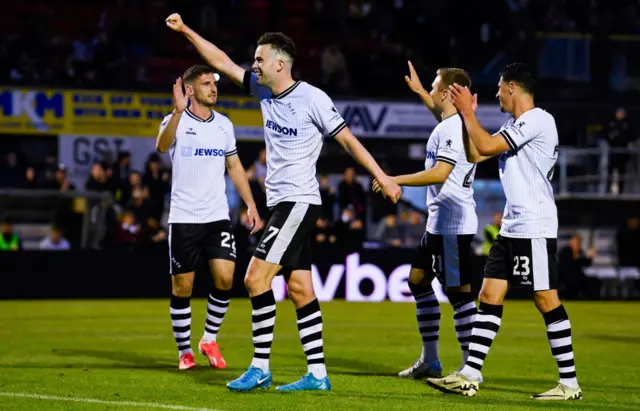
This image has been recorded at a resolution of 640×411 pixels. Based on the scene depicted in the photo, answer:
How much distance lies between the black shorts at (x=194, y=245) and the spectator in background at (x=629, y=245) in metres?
15.7

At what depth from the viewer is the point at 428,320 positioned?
10031mm

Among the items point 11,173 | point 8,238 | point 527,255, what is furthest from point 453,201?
point 11,173

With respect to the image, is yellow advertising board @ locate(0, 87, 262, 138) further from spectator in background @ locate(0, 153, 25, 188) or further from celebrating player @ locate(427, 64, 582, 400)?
celebrating player @ locate(427, 64, 582, 400)

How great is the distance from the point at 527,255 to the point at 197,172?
3284 mm

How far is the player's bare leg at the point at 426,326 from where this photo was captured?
988 cm

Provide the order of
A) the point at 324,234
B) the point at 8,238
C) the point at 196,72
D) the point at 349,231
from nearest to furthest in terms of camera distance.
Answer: the point at 196,72
the point at 8,238
the point at 349,231
the point at 324,234

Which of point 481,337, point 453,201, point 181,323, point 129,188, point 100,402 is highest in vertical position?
point 129,188

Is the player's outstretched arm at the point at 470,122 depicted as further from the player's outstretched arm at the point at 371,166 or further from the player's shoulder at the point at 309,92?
the player's shoulder at the point at 309,92

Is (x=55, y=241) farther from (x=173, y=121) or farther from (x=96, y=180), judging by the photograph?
(x=173, y=121)

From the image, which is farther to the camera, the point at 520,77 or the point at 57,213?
the point at 57,213

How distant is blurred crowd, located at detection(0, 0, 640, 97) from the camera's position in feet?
87.3

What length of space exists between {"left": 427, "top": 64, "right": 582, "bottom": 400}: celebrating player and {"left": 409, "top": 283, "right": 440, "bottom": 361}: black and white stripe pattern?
1293 millimetres

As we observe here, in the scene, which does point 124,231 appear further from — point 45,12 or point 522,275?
point 522,275

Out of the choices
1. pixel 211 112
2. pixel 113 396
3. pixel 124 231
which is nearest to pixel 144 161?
pixel 124 231
